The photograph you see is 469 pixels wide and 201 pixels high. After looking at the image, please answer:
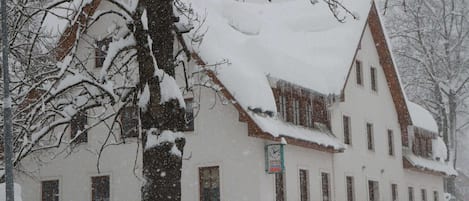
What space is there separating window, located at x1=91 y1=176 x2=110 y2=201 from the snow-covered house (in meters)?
0.04

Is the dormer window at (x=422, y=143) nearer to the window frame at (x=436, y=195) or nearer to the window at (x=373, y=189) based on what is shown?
the window frame at (x=436, y=195)

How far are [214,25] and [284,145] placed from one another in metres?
4.60

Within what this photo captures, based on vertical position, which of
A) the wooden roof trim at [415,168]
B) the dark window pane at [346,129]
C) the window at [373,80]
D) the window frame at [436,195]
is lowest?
the window frame at [436,195]

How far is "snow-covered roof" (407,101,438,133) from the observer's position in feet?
131

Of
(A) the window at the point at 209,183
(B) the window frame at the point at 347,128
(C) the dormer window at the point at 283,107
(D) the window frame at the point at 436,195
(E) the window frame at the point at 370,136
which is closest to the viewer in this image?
(A) the window at the point at 209,183

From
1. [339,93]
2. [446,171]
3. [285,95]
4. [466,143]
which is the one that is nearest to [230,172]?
[285,95]

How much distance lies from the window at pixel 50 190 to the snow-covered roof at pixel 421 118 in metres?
17.3

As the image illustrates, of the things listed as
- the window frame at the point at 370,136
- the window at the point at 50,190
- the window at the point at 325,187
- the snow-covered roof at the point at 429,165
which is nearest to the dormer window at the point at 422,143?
the snow-covered roof at the point at 429,165

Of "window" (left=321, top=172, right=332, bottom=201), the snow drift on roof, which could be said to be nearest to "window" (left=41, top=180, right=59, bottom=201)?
the snow drift on roof

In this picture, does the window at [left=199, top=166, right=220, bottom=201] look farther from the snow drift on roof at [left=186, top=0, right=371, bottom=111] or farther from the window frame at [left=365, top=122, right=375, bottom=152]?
the window frame at [left=365, top=122, right=375, bottom=152]

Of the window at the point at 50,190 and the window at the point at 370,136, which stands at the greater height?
the window at the point at 370,136

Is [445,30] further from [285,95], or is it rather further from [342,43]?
[285,95]

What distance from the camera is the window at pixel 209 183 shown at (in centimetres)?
2598

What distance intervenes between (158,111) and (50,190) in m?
18.6
